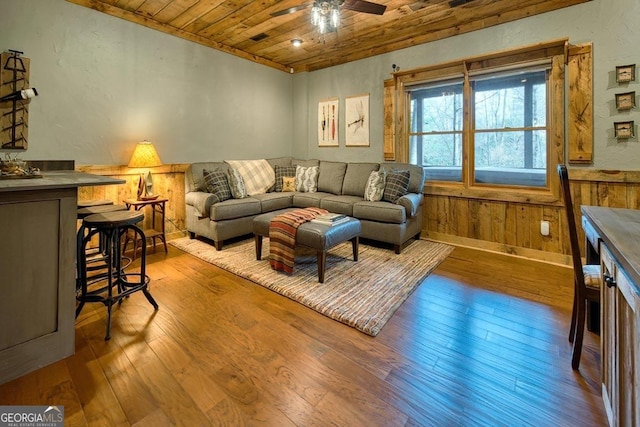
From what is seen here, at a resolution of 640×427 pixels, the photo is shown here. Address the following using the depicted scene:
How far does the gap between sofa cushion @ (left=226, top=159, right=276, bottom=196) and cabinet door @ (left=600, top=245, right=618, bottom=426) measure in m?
3.91

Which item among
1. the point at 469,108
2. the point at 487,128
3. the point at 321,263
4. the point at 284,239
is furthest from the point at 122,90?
the point at 487,128

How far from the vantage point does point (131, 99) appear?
3650 millimetres

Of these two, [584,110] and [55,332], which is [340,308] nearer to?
[55,332]

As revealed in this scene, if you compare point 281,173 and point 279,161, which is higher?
point 279,161

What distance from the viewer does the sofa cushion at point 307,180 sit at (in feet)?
15.7

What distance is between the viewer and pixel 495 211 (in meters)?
3.71

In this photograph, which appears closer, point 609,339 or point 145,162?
point 609,339

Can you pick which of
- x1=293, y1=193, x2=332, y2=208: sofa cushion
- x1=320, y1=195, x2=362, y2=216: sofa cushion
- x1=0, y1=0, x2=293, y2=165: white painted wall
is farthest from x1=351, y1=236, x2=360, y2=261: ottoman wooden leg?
x1=0, y1=0, x2=293, y2=165: white painted wall

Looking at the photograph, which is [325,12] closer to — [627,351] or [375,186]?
[375,186]

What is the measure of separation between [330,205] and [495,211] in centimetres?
201

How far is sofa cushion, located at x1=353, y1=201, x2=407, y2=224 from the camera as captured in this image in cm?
352

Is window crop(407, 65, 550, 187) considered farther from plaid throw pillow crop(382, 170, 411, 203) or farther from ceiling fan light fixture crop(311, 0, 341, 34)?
ceiling fan light fixture crop(311, 0, 341, 34)

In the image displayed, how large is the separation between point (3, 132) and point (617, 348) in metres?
4.45

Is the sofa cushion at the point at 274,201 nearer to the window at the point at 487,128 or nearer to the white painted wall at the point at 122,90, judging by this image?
the white painted wall at the point at 122,90
